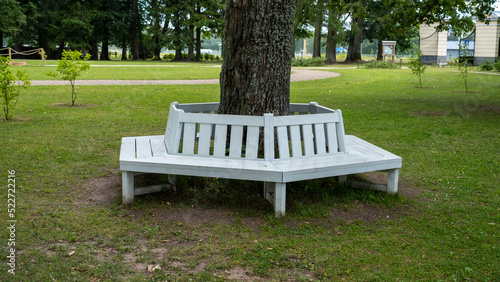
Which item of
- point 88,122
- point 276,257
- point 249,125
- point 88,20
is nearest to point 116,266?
point 276,257

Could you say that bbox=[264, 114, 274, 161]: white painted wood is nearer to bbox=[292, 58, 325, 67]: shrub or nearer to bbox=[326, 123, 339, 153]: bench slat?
bbox=[326, 123, 339, 153]: bench slat

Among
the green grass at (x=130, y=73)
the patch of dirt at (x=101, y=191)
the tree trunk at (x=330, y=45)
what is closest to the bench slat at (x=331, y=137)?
the patch of dirt at (x=101, y=191)

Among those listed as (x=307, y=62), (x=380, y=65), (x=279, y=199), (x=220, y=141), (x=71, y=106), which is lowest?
(x=279, y=199)

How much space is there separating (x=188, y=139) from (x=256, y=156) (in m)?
0.66

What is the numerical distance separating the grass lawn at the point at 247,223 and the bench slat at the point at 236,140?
1.49 feet

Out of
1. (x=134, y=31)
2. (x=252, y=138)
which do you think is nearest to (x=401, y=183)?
(x=252, y=138)

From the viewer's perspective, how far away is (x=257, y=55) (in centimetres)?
468

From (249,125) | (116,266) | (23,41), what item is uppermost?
(23,41)

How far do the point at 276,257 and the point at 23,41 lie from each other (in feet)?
147

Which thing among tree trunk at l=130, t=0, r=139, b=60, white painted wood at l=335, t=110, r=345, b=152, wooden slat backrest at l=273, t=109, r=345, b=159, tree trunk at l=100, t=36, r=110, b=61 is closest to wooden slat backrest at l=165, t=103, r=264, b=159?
wooden slat backrest at l=273, t=109, r=345, b=159

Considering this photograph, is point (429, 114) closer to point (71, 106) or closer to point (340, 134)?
point (340, 134)

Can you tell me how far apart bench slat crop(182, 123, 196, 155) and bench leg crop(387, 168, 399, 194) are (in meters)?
1.94

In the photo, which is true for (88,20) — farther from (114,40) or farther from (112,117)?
(112,117)

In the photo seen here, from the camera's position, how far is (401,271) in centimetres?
311
